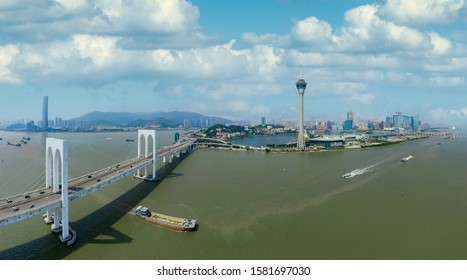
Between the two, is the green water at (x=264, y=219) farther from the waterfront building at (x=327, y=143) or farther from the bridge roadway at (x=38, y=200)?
the waterfront building at (x=327, y=143)

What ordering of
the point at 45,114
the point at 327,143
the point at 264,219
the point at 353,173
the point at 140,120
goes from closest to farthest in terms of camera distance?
1. the point at 264,219
2. the point at 353,173
3. the point at 327,143
4. the point at 45,114
5. the point at 140,120

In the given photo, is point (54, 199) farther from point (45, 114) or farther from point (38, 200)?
point (45, 114)

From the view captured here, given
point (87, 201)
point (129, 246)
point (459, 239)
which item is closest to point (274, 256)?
point (129, 246)

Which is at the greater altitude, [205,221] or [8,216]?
[8,216]

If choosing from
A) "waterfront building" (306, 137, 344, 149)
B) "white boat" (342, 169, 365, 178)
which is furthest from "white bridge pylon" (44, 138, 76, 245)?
"waterfront building" (306, 137, 344, 149)

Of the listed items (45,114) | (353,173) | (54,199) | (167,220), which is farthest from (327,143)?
(45,114)

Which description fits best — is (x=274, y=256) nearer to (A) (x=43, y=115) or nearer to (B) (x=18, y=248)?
(B) (x=18, y=248)
